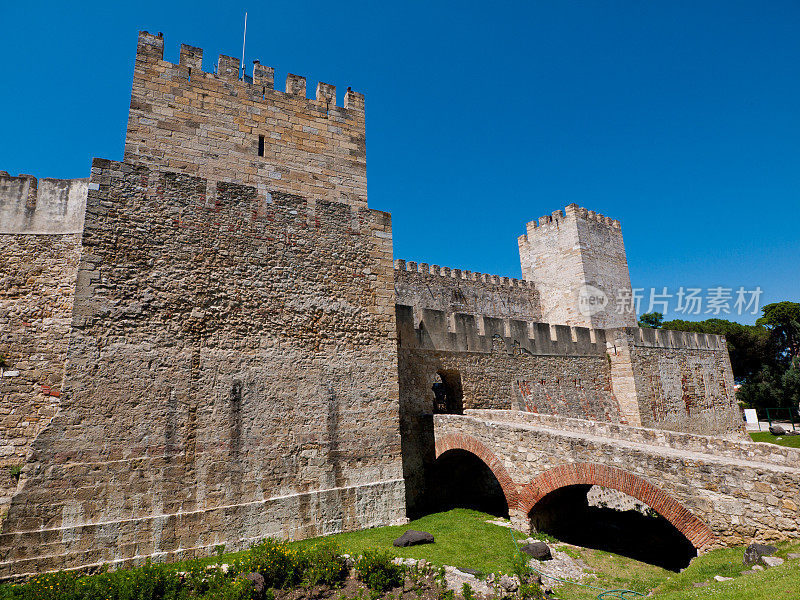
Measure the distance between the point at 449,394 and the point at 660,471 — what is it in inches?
273

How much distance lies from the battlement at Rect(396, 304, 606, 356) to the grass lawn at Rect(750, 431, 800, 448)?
10.8m

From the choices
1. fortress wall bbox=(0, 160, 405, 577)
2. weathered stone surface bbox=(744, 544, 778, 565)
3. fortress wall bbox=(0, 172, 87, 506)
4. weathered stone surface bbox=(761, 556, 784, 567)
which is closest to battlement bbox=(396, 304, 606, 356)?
fortress wall bbox=(0, 160, 405, 577)

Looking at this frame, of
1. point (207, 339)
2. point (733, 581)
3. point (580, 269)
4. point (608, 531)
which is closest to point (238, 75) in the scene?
point (207, 339)

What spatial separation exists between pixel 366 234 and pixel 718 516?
8236 mm

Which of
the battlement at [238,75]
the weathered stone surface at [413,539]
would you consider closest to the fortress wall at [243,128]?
the battlement at [238,75]

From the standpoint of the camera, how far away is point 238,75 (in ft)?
33.9

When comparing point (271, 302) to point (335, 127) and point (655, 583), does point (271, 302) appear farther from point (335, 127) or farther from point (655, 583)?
point (655, 583)

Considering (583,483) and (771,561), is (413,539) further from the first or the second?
(771,561)

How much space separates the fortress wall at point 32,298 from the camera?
729 centimetres

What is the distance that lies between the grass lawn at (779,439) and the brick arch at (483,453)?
18252mm

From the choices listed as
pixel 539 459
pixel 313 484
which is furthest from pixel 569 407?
pixel 313 484

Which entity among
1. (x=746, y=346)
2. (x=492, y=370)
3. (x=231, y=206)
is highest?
(x=231, y=206)

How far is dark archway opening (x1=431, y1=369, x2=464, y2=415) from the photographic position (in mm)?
12788

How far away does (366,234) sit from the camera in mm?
10562
